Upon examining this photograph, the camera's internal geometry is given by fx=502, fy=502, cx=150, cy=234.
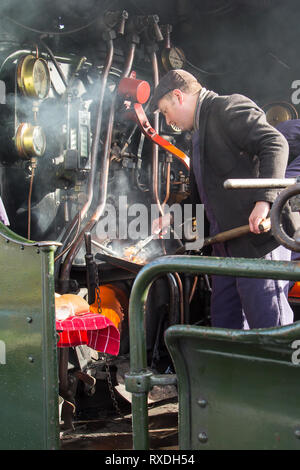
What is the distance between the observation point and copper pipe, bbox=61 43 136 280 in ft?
9.74

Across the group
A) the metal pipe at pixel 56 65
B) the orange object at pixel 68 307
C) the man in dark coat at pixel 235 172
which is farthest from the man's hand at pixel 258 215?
the metal pipe at pixel 56 65

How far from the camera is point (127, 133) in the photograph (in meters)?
3.79

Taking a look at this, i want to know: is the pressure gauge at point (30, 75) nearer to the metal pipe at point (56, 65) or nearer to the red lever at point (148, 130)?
the metal pipe at point (56, 65)

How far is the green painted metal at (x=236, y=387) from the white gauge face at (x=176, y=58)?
3162mm

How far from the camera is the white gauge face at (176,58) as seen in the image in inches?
157

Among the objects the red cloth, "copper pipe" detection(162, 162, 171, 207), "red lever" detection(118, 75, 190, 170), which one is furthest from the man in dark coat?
"copper pipe" detection(162, 162, 171, 207)

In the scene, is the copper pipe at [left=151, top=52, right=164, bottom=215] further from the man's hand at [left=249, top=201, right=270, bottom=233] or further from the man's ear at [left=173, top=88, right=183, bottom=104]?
the man's hand at [left=249, top=201, right=270, bottom=233]

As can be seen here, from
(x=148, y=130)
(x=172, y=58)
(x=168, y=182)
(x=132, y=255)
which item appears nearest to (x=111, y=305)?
(x=132, y=255)

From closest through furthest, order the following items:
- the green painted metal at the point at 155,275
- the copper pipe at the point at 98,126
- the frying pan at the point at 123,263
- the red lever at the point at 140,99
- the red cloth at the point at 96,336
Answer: the green painted metal at the point at 155,275 < the red cloth at the point at 96,336 < the frying pan at the point at 123,263 < the copper pipe at the point at 98,126 < the red lever at the point at 140,99

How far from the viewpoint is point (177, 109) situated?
7.81 feet

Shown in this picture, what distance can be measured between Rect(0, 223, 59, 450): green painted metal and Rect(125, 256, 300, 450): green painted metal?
53 centimetres

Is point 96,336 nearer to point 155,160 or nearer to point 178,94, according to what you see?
point 178,94

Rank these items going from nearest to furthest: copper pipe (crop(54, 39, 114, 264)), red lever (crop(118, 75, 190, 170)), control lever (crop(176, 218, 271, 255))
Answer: control lever (crop(176, 218, 271, 255)) < copper pipe (crop(54, 39, 114, 264)) < red lever (crop(118, 75, 190, 170))
